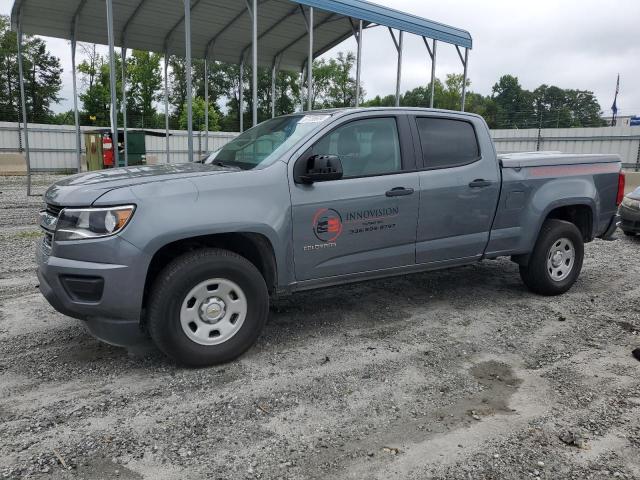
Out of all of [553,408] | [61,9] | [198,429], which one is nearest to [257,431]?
[198,429]

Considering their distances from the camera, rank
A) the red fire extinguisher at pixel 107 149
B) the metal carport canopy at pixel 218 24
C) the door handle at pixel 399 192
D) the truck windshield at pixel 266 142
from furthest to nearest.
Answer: the red fire extinguisher at pixel 107 149
the metal carport canopy at pixel 218 24
the door handle at pixel 399 192
the truck windshield at pixel 266 142

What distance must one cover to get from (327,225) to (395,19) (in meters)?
8.48

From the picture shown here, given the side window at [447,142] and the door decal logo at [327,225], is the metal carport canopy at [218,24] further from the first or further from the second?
the door decal logo at [327,225]

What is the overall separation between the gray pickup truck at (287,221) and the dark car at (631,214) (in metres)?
4.87

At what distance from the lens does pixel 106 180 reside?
142 inches

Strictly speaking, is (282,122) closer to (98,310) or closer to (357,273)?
(357,273)

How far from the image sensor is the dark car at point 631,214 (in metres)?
9.61

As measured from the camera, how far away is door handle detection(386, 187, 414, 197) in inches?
172

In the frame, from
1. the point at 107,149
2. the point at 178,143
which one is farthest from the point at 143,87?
the point at 107,149

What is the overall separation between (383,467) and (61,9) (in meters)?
12.5

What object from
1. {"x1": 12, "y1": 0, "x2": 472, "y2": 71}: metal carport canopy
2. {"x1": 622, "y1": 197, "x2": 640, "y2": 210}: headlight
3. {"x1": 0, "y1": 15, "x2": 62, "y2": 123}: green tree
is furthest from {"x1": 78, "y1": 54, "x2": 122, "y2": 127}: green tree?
{"x1": 622, "y1": 197, "x2": 640, "y2": 210}: headlight

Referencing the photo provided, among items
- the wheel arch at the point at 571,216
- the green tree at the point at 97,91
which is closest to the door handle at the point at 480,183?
the wheel arch at the point at 571,216

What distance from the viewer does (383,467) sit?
8.63 ft

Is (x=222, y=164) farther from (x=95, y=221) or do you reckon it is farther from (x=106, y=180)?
(x=95, y=221)
